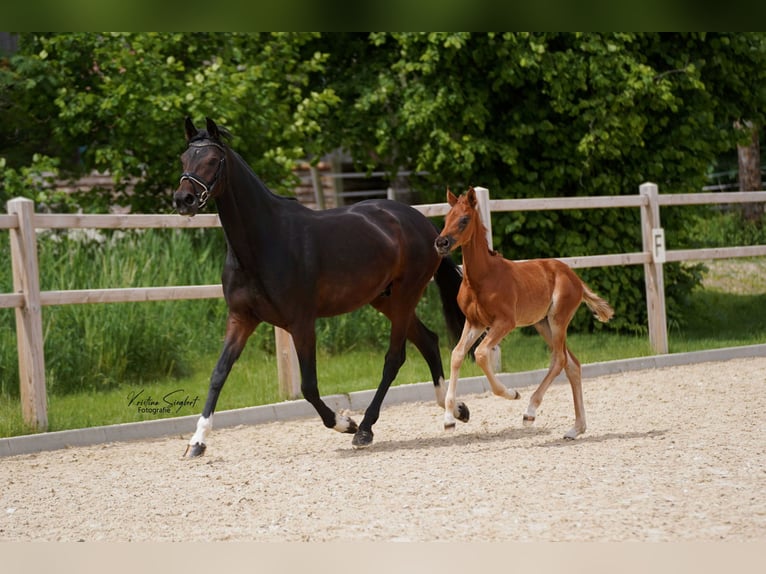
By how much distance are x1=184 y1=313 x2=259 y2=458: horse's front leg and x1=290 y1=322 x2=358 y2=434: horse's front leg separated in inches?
14.0

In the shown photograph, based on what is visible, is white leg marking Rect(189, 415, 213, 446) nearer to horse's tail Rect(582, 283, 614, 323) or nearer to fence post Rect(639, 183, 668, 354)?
horse's tail Rect(582, 283, 614, 323)

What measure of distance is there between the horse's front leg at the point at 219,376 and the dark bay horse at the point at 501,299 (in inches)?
55.7

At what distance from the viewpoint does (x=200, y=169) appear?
627cm

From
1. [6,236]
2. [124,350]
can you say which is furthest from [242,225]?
[6,236]

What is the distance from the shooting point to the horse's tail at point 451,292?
7.80m

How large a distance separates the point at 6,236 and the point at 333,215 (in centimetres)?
482

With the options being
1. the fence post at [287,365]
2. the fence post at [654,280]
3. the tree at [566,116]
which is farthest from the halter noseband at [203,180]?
the fence post at [654,280]

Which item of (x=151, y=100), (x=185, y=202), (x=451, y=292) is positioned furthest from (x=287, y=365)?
(x=151, y=100)

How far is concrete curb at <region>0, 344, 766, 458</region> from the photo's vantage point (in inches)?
296

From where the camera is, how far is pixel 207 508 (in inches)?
202

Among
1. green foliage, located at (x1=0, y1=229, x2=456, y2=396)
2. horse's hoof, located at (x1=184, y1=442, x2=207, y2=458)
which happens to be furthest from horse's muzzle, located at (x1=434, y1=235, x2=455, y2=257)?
green foliage, located at (x1=0, y1=229, x2=456, y2=396)

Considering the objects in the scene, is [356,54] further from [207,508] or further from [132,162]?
[207,508]

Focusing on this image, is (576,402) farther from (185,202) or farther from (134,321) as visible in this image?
(134,321)

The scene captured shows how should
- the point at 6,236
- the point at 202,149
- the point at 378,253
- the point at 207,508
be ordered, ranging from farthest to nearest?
the point at 6,236
the point at 378,253
the point at 202,149
the point at 207,508
